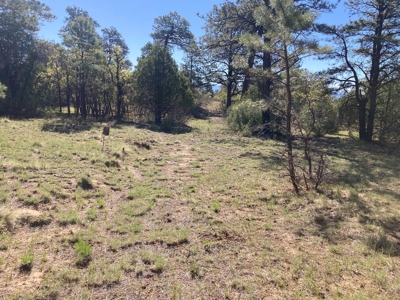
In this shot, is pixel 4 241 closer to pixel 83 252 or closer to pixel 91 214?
pixel 83 252

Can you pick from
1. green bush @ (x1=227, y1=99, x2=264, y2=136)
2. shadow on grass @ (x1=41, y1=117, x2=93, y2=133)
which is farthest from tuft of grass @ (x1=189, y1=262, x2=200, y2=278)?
green bush @ (x1=227, y1=99, x2=264, y2=136)

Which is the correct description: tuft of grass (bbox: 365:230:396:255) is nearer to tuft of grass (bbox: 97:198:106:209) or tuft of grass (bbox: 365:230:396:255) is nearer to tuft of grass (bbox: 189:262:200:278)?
tuft of grass (bbox: 189:262:200:278)

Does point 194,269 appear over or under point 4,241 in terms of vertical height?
under

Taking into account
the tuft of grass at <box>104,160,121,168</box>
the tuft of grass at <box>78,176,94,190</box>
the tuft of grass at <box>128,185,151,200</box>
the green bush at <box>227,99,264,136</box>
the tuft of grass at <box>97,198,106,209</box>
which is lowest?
the tuft of grass at <box>97,198,106,209</box>

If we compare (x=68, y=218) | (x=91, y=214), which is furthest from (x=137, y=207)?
(x=68, y=218)

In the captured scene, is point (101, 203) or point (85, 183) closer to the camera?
point (101, 203)

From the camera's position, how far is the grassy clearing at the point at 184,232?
3.24 m

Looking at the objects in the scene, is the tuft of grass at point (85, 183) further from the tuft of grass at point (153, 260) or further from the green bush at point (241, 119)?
the green bush at point (241, 119)

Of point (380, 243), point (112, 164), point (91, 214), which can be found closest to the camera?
point (380, 243)

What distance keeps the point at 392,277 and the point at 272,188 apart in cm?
377

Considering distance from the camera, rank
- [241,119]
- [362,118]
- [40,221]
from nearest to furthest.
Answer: [40,221] → [362,118] → [241,119]

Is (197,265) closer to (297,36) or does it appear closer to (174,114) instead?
(297,36)

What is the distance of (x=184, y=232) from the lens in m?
4.65

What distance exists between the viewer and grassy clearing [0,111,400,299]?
3.24 metres
